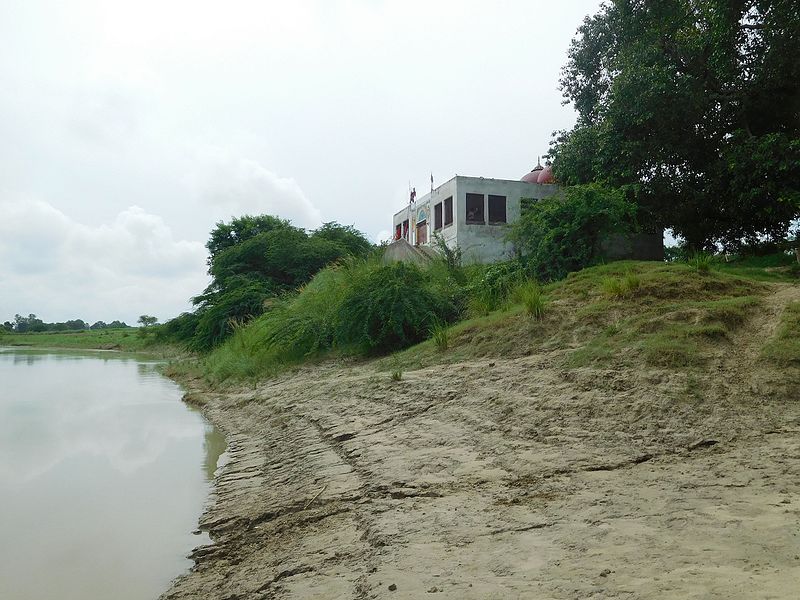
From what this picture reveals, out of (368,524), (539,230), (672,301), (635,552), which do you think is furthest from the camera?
(539,230)

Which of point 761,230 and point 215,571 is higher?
point 761,230

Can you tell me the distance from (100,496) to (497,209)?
1876cm

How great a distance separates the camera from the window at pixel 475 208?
77.2ft

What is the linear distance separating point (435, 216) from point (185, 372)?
436 inches

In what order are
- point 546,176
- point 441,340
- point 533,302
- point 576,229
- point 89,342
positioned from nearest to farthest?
point 533,302 < point 441,340 < point 576,229 < point 546,176 < point 89,342

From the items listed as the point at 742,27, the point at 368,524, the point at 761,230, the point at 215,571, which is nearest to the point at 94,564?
the point at 215,571

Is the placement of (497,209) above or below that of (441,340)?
above

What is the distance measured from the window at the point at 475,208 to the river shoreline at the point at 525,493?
14825mm

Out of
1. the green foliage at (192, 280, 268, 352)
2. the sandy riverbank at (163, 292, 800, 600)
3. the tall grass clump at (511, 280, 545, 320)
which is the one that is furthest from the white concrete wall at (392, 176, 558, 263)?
the sandy riverbank at (163, 292, 800, 600)

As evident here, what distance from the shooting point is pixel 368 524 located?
4.71 m

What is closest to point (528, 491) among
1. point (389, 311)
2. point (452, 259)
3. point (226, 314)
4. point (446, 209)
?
point (389, 311)

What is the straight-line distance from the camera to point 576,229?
14.8 meters

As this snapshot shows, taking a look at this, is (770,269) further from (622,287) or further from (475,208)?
(475,208)

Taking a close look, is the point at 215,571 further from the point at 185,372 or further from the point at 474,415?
the point at 185,372
